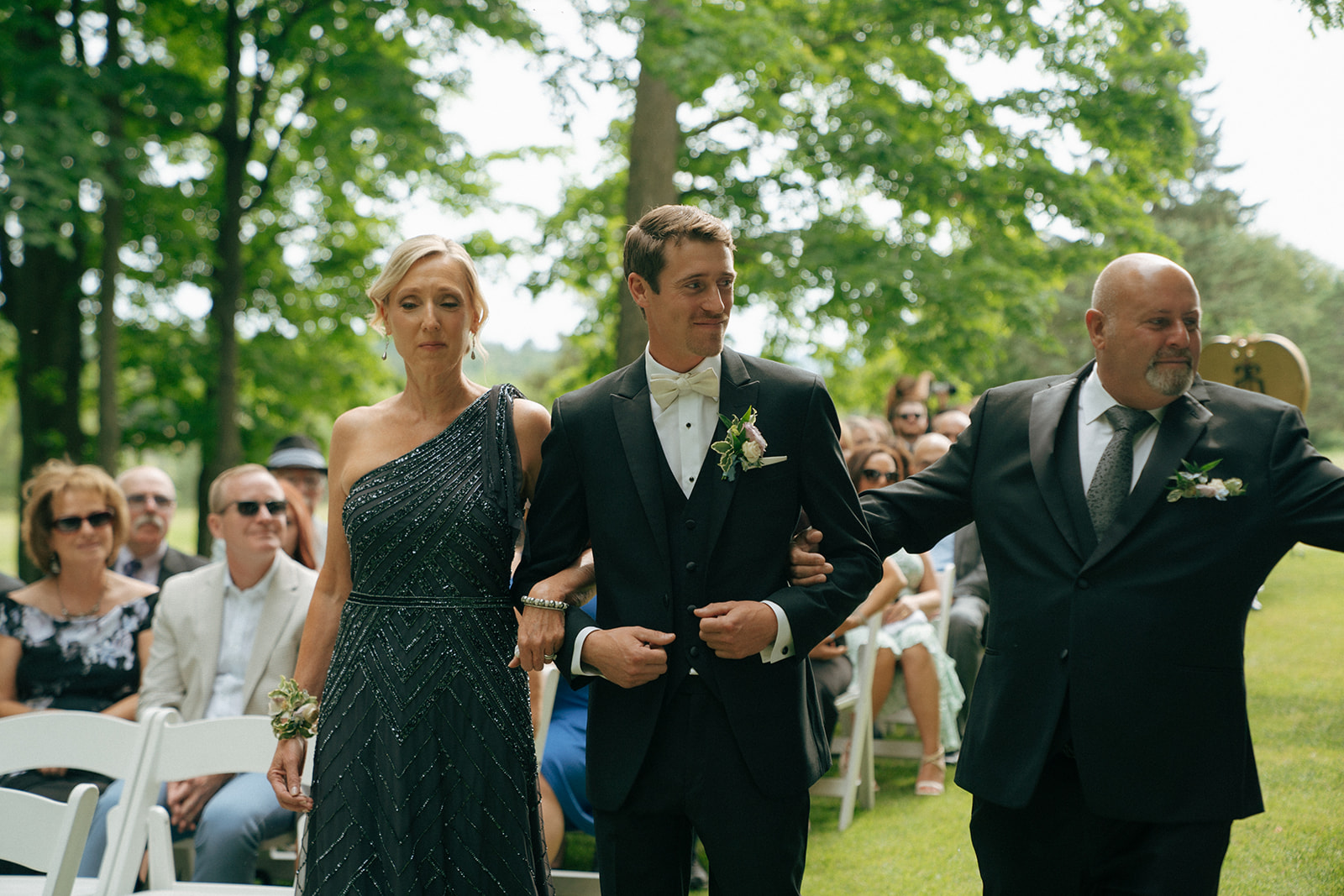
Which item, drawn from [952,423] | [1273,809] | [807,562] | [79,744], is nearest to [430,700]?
[807,562]

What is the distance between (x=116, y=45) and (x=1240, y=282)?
16.6 metres

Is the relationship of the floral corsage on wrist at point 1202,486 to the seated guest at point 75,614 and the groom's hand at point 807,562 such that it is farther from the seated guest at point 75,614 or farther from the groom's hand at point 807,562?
the seated guest at point 75,614

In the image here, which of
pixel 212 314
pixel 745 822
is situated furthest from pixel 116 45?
pixel 745 822

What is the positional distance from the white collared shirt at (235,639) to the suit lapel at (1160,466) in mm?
3712

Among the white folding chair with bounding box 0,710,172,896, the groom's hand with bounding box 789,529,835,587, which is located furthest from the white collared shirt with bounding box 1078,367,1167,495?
the white folding chair with bounding box 0,710,172,896

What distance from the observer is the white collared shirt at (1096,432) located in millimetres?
2732

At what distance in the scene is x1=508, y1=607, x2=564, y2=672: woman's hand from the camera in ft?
8.14

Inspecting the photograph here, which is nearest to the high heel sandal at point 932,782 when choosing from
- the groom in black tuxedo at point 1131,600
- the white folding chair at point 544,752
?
the white folding chair at point 544,752

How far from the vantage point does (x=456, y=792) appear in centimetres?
265

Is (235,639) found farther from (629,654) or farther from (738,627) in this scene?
(738,627)

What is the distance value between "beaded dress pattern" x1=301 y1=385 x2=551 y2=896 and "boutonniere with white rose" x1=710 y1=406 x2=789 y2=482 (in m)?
0.57

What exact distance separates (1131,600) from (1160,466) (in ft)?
1.12

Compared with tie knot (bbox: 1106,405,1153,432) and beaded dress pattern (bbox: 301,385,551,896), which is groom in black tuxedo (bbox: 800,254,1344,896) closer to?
tie knot (bbox: 1106,405,1153,432)

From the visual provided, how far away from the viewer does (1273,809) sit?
4.51m
